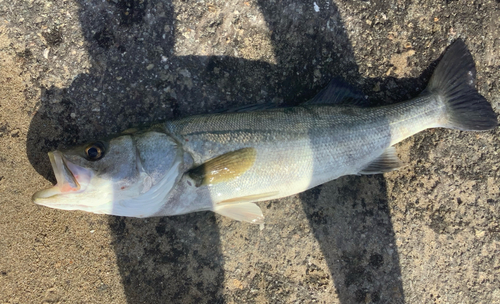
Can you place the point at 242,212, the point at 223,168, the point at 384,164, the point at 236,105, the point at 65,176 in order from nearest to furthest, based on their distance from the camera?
1. the point at 65,176
2. the point at 223,168
3. the point at 242,212
4. the point at 384,164
5. the point at 236,105

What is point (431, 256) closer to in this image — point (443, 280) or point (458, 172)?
point (443, 280)

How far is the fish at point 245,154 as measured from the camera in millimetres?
2320

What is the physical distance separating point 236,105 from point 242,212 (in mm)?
1051

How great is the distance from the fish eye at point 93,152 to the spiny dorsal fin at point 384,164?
230 centimetres

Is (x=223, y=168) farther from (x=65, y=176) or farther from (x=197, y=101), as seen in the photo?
(x=65, y=176)

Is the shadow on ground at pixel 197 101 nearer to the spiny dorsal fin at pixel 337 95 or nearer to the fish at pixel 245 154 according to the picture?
the spiny dorsal fin at pixel 337 95

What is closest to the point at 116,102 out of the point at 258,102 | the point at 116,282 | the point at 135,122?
the point at 135,122

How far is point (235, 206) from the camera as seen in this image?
2.69 m

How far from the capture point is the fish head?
7.39 ft

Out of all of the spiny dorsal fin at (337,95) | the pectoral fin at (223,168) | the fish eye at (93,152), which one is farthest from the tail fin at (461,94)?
the fish eye at (93,152)

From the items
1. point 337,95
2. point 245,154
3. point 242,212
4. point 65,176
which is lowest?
point 242,212

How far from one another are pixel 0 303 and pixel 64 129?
1739 mm

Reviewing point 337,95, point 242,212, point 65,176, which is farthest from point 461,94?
point 65,176

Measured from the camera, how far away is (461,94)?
2.97 metres
